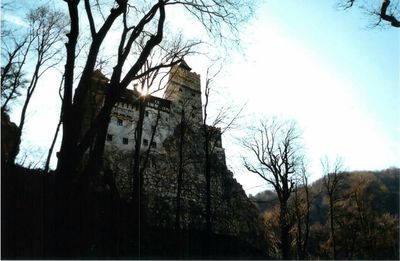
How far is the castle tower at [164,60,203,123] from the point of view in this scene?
22.9 meters

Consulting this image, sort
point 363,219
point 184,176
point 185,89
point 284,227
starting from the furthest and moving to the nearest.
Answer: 1. point 184,176
2. point 363,219
3. point 185,89
4. point 284,227

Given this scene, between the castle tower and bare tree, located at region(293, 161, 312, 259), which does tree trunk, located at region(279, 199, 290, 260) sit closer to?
bare tree, located at region(293, 161, 312, 259)

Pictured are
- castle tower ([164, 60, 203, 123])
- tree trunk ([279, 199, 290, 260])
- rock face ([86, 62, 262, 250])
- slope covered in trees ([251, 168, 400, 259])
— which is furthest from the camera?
slope covered in trees ([251, 168, 400, 259])

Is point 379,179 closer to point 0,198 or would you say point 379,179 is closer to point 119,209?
point 119,209

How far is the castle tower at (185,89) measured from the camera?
75.0 ft

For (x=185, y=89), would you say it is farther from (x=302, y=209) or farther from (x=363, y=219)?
(x=363, y=219)

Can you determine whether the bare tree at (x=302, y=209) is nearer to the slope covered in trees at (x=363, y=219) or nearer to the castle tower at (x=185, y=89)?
the slope covered in trees at (x=363, y=219)

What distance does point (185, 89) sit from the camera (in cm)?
2978

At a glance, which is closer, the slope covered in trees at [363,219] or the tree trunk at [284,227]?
the tree trunk at [284,227]

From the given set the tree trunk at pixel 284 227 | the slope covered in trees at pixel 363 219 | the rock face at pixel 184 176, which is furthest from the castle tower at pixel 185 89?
the slope covered in trees at pixel 363 219

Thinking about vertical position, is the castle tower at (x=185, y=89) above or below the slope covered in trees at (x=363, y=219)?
above

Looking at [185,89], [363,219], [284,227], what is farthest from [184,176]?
[363,219]

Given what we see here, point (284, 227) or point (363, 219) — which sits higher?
point (363, 219)

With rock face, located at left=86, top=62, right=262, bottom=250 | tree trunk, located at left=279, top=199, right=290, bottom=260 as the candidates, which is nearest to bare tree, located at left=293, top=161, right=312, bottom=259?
tree trunk, located at left=279, top=199, right=290, bottom=260
